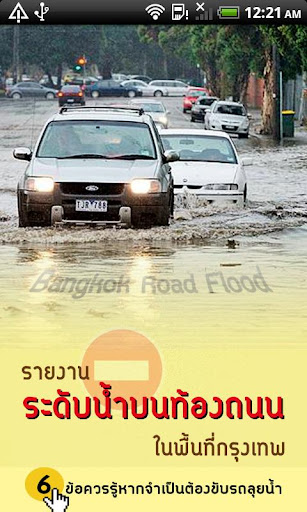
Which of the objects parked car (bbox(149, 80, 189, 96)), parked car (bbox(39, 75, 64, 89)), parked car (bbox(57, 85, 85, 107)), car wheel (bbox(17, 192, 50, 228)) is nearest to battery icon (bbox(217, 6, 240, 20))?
car wheel (bbox(17, 192, 50, 228))

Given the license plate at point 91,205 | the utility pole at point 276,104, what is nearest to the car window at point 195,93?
the utility pole at point 276,104

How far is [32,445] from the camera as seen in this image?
2580mm

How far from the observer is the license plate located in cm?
1398

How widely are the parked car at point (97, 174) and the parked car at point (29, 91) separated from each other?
7637 centimetres

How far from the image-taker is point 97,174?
14.1 m

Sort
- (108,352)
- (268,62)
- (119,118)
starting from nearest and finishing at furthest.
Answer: (108,352)
(119,118)
(268,62)

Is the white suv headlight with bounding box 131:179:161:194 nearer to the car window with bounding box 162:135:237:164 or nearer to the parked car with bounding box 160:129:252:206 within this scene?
the parked car with bounding box 160:129:252:206

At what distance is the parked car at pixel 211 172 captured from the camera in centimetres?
1783

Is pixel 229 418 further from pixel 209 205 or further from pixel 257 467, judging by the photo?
pixel 209 205

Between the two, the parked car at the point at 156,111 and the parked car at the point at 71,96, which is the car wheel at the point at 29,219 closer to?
the parked car at the point at 156,111

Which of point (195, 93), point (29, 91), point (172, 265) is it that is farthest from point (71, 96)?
point (172, 265)

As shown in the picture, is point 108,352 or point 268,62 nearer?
point 108,352

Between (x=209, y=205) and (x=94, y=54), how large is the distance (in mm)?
88250

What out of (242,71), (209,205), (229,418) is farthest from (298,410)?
(242,71)
